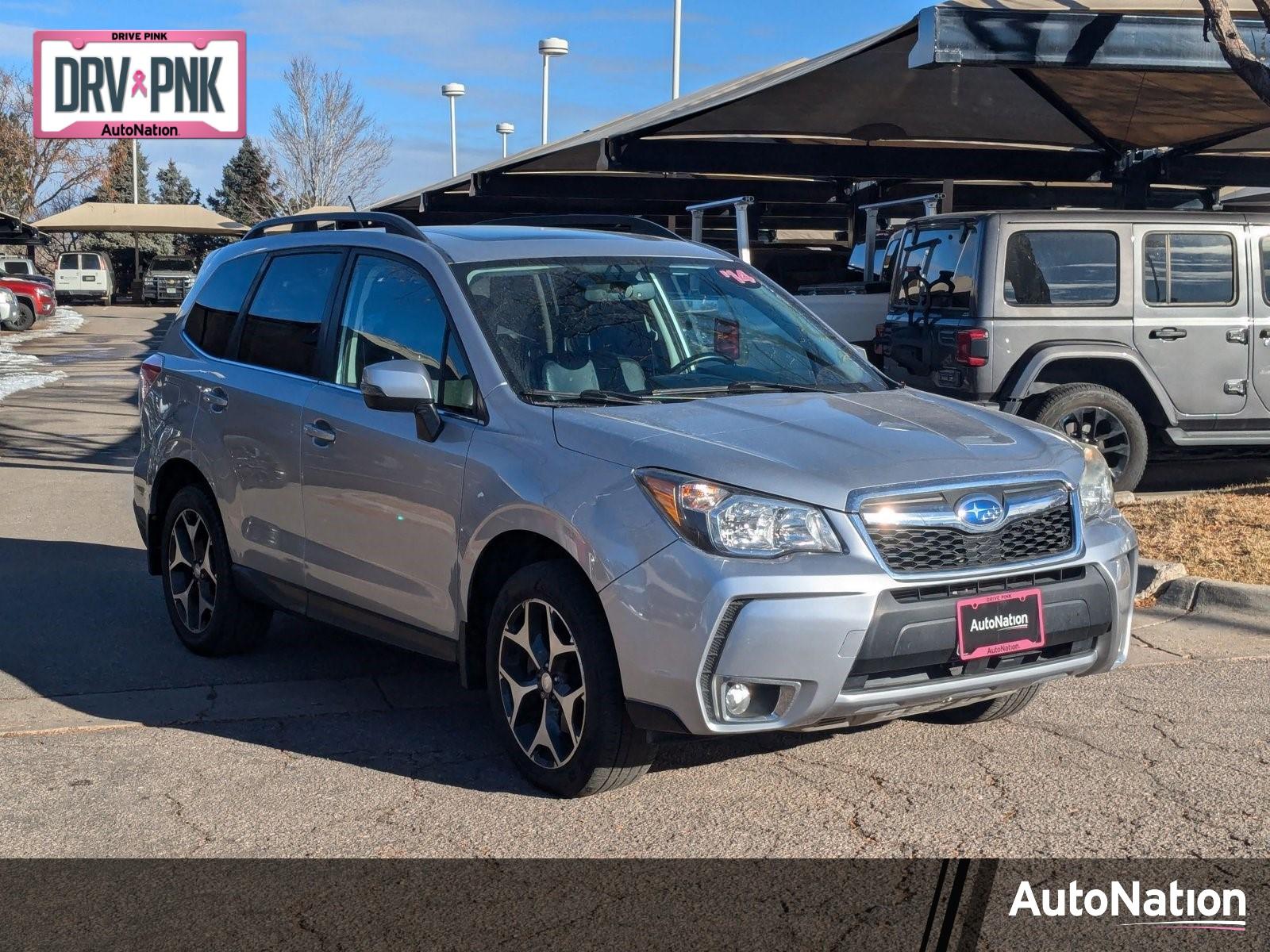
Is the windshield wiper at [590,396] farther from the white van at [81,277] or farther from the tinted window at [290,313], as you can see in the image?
the white van at [81,277]

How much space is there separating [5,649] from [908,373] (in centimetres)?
639

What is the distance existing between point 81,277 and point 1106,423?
49714 millimetres

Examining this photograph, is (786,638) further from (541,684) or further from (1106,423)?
(1106,423)

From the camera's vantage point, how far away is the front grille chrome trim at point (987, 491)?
13.8ft

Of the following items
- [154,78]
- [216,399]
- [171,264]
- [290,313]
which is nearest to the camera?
[290,313]

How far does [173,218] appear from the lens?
59.0 metres

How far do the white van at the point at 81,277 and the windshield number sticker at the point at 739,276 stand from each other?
171ft

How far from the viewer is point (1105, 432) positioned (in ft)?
33.0

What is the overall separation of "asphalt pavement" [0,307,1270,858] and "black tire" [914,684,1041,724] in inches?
2.6

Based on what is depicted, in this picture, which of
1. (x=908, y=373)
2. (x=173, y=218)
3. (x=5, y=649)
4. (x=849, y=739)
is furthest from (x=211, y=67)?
(x=849, y=739)

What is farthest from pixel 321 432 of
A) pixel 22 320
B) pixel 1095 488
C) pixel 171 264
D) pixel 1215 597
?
pixel 171 264

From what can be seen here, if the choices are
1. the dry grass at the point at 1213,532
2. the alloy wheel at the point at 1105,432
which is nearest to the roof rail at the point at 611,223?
the dry grass at the point at 1213,532

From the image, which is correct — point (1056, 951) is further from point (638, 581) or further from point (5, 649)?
point (5, 649)

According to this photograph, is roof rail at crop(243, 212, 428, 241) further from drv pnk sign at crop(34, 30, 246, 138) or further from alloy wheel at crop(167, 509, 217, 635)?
drv pnk sign at crop(34, 30, 246, 138)
